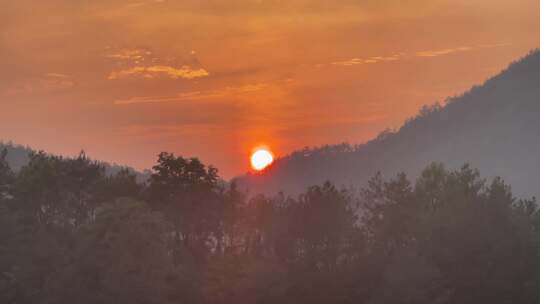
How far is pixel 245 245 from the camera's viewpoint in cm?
12256

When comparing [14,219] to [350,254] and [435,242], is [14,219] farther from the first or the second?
[435,242]

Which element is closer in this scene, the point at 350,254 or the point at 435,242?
the point at 435,242

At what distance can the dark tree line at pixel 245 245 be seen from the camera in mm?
88000

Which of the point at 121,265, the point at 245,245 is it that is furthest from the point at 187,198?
the point at 121,265

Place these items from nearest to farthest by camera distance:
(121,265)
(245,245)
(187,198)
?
1. (121,265)
2. (187,198)
3. (245,245)

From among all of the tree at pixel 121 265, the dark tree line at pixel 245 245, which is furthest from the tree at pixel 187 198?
the tree at pixel 121 265

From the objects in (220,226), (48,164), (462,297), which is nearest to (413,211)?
(462,297)

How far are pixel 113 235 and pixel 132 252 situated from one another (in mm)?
2660

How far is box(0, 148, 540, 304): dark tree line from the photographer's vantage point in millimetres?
88000

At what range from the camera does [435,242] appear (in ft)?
336

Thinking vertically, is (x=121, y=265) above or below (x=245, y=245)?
below

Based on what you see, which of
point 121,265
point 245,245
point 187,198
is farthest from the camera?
point 245,245

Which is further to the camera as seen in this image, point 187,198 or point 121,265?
point 187,198

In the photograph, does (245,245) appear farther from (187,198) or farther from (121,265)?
(121,265)
